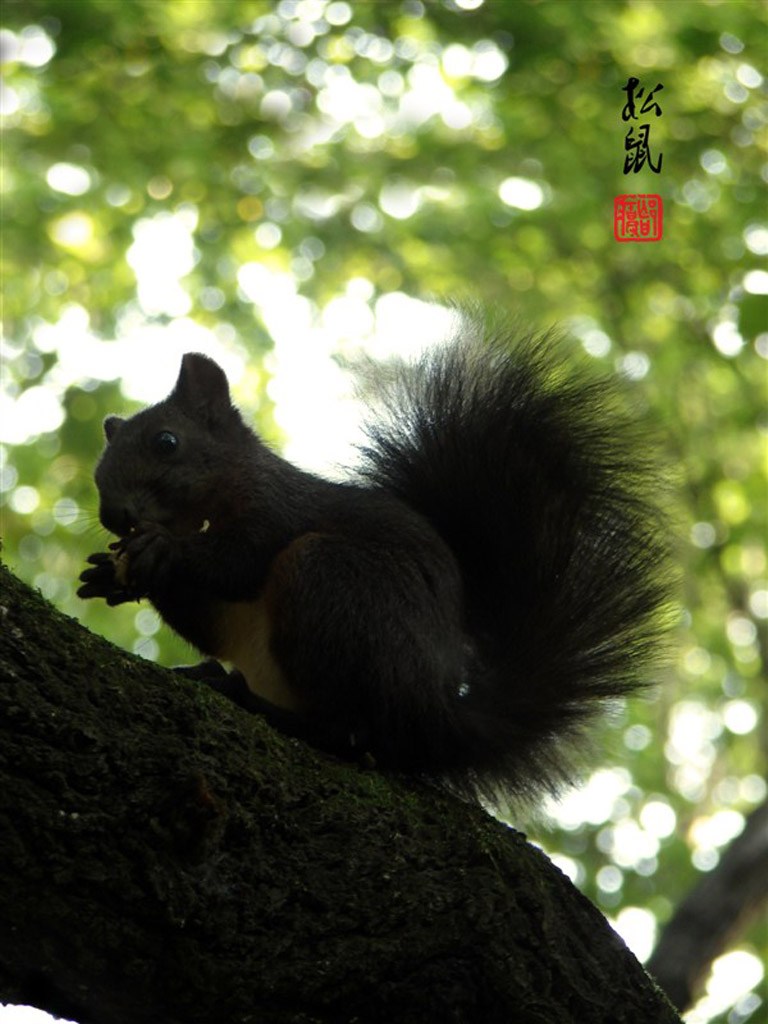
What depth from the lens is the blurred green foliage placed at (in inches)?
229

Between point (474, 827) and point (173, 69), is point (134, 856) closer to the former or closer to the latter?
point (474, 827)

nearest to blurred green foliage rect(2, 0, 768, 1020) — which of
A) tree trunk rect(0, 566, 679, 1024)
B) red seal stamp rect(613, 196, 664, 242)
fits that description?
red seal stamp rect(613, 196, 664, 242)

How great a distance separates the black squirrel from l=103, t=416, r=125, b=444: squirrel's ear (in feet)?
0.06

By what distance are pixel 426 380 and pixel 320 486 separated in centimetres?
38

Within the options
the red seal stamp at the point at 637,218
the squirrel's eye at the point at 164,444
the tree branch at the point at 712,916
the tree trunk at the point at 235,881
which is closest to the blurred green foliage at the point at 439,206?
the red seal stamp at the point at 637,218

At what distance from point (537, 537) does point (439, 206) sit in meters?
4.47

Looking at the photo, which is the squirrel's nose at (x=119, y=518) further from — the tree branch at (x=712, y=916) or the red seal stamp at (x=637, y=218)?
the red seal stamp at (x=637, y=218)

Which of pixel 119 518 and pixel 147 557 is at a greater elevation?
pixel 119 518

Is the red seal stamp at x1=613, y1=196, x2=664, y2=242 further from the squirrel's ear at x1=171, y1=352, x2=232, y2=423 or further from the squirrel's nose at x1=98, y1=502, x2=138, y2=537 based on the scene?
the squirrel's nose at x1=98, y1=502, x2=138, y2=537

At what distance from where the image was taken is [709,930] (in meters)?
3.95

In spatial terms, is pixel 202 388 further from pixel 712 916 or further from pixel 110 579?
pixel 712 916

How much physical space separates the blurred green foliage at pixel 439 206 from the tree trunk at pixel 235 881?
3362 millimetres

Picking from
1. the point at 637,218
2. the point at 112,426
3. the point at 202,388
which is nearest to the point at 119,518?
the point at 112,426

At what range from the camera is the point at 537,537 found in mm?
2904
